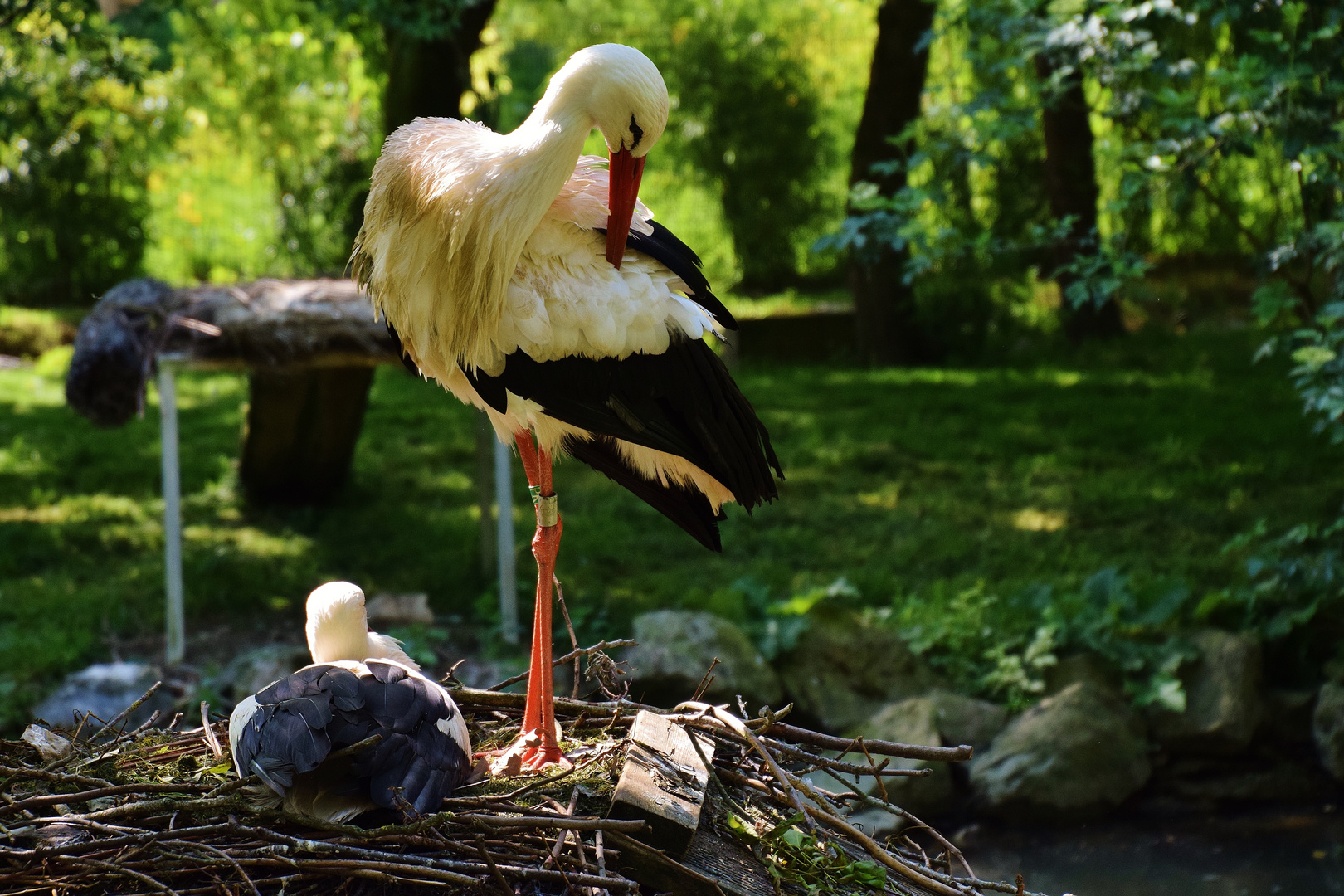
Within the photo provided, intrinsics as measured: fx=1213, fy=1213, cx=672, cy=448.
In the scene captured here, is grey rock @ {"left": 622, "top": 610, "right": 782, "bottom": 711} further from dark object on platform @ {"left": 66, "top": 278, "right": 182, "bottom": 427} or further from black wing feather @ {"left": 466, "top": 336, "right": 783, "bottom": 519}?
black wing feather @ {"left": 466, "top": 336, "right": 783, "bottom": 519}

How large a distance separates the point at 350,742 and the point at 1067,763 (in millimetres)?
3895

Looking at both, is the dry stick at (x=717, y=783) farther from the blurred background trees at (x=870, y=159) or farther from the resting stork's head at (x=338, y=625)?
the blurred background trees at (x=870, y=159)

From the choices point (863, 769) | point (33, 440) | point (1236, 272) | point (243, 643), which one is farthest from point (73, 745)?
point (1236, 272)

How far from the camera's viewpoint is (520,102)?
23.3ft

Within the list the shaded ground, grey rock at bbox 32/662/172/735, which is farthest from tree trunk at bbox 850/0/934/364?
grey rock at bbox 32/662/172/735

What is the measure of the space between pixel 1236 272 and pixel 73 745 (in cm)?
1196

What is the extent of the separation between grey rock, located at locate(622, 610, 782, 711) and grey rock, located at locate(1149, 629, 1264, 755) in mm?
1837

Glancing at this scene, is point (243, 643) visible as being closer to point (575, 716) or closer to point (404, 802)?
point (575, 716)

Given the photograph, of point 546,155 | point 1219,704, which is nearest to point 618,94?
point 546,155

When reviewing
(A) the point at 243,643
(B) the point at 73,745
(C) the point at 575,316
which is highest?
(C) the point at 575,316

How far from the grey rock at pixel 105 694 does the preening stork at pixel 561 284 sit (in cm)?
356

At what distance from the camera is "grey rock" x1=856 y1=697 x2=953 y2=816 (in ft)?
17.6


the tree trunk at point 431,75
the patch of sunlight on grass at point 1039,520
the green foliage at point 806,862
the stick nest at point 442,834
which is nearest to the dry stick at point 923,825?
the stick nest at point 442,834

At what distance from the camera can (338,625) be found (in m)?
2.90
